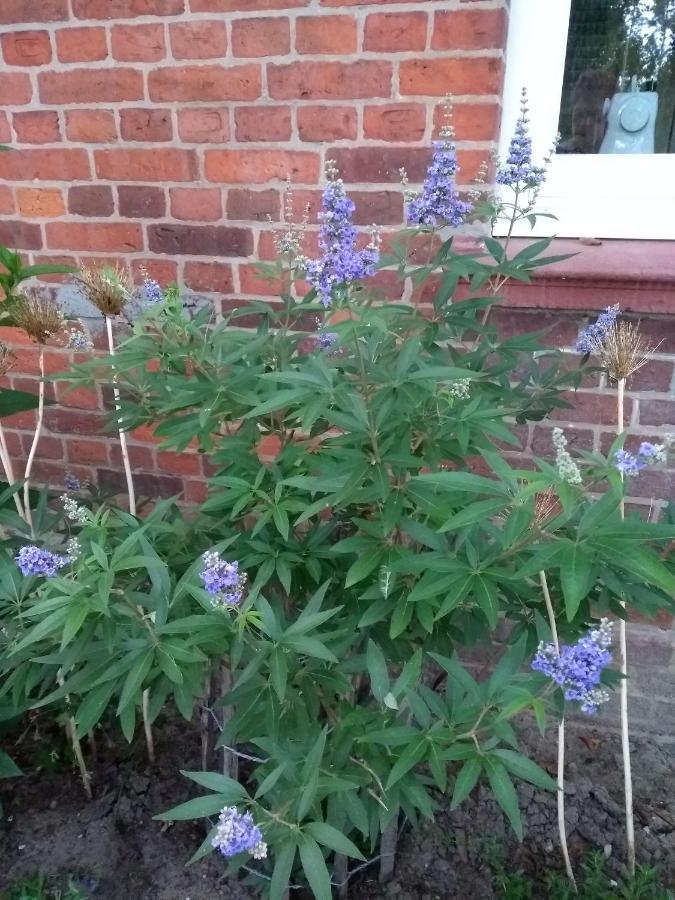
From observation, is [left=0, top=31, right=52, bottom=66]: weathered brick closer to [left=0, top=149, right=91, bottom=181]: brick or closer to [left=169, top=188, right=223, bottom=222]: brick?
[left=0, top=149, right=91, bottom=181]: brick

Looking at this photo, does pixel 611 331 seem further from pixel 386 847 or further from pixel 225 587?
pixel 386 847

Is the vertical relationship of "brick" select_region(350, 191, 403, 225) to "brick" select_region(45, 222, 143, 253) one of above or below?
above

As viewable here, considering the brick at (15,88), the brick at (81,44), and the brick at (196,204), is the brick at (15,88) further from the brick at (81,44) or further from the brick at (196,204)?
the brick at (196,204)

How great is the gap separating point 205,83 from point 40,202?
2.35 ft

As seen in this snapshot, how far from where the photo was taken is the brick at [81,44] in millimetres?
2113

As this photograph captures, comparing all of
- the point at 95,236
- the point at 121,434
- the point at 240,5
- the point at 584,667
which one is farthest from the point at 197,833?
the point at 240,5

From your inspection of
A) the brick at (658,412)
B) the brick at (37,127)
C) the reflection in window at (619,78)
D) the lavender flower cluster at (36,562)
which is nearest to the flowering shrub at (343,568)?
the lavender flower cluster at (36,562)

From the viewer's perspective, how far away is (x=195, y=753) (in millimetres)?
2236

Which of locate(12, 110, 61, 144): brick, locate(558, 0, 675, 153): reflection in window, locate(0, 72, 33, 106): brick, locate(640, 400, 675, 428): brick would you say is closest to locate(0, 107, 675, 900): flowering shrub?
locate(640, 400, 675, 428): brick

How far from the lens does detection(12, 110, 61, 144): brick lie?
2.25 m

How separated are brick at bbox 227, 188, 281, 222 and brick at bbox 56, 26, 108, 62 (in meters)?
0.57

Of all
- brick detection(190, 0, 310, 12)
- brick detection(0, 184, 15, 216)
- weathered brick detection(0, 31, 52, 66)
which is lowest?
brick detection(0, 184, 15, 216)

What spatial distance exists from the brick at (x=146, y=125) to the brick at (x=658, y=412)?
1.62m

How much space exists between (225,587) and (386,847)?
41.0 inches
